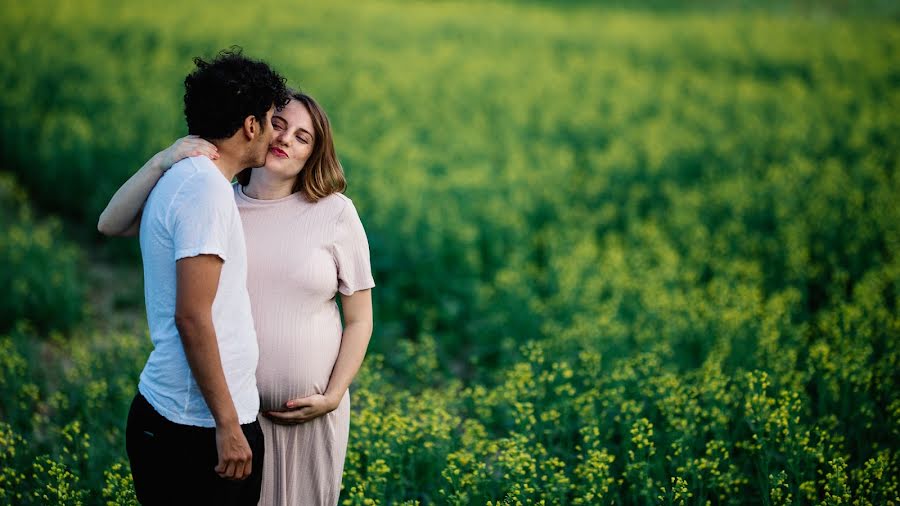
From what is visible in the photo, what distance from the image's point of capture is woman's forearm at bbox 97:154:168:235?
2371mm

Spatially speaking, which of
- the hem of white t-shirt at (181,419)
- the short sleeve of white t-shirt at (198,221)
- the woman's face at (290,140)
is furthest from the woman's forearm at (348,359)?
the short sleeve of white t-shirt at (198,221)

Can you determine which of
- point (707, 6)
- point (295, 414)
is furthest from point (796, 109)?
point (707, 6)

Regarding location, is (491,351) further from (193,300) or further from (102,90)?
(102,90)

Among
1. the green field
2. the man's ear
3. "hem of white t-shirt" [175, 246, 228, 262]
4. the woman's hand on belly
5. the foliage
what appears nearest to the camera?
"hem of white t-shirt" [175, 246, 228, 262]

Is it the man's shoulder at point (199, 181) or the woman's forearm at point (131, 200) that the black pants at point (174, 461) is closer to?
the woman's forearm at point (131, 200)

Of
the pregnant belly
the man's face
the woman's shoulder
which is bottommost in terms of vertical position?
the pregnant belly

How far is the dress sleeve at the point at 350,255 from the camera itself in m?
2.80

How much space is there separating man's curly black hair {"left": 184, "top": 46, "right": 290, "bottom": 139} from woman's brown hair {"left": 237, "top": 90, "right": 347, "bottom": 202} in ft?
1.12

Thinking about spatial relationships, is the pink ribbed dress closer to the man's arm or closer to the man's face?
the man's face

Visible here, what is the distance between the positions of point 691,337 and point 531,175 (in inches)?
145

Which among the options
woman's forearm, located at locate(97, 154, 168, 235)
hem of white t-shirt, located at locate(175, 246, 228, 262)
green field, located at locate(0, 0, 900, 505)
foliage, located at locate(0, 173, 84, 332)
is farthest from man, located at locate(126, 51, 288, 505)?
foliage, located at locate(0, 173, 84, 332)

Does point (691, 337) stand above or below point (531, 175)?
below

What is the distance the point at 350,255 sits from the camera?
2.83m

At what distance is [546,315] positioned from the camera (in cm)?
591
